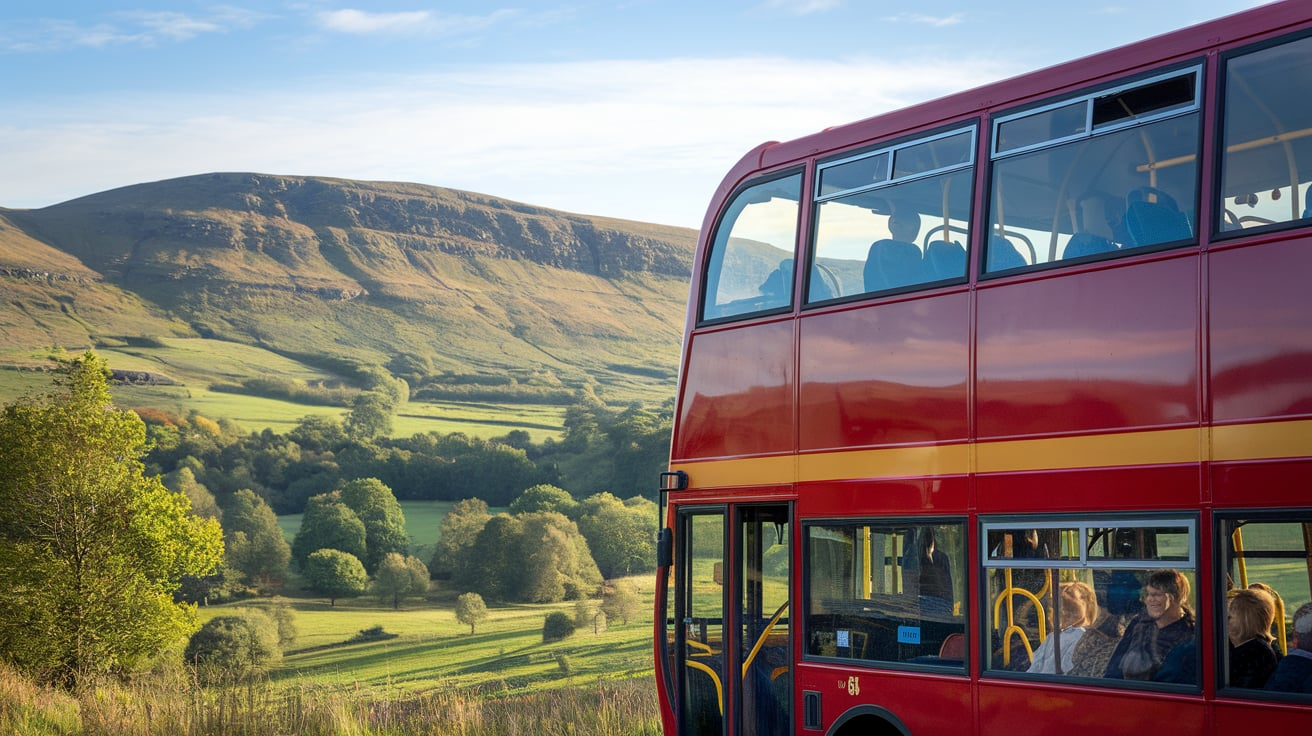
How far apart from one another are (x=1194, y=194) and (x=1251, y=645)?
2.03m

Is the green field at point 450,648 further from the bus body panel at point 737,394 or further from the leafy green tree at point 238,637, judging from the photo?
the bus body panel at point 737,394

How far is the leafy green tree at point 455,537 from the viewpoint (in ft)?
309

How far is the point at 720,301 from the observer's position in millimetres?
8602

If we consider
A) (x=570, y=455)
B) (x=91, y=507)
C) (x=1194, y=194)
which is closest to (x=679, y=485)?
(x=1194, y=194)

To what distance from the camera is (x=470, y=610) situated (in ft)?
270

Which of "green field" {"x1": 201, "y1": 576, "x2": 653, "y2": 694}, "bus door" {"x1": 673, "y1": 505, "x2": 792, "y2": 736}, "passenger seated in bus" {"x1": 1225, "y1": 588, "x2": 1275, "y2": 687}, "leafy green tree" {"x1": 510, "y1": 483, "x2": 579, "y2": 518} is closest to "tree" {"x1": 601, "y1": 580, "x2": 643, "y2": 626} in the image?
"green field" {"x1": 201, "y1": 576, "x2": 653, "y2": 694}

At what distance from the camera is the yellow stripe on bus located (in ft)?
17.4

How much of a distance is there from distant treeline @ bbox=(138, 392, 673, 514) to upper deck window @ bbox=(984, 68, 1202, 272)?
325 ft

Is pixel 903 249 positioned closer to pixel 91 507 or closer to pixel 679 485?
pixel 679 485

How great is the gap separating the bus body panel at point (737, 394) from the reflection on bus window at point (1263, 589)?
301 cm

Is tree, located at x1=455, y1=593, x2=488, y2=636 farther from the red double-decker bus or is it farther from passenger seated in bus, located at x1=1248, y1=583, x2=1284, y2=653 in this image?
passenger seated in bus, located at x1=1248, y1=583, x2=1284, y2=653

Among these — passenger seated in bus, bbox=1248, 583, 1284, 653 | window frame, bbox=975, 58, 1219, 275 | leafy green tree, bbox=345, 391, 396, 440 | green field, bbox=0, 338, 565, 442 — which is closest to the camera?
passenger seated in bus, bbox=1248, 583, 1284, 653

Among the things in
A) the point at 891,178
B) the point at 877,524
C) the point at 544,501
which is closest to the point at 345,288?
the point at 544,501

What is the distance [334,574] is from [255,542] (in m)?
7.54
